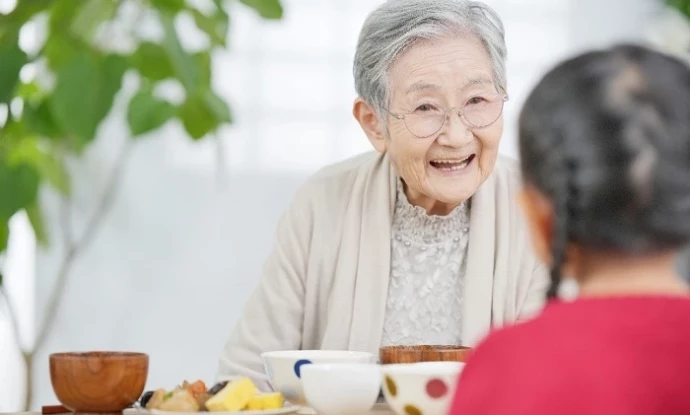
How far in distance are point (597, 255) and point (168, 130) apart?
3.04 metres

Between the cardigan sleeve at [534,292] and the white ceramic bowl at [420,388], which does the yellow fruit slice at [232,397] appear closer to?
Answer: the white ceramic bowl at [420,388]

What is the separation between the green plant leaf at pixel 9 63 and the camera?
288 cm

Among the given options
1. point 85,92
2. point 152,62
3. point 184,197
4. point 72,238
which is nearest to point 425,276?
point 85,92

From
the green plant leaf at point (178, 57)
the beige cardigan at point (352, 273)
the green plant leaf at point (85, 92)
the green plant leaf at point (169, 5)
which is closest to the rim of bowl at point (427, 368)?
the beige cardigan at point (352, 273)

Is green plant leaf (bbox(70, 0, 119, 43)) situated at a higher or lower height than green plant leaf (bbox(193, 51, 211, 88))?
higher

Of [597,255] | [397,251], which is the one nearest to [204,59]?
[397,251]

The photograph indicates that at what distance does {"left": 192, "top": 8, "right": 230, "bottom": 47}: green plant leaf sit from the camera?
320 cm

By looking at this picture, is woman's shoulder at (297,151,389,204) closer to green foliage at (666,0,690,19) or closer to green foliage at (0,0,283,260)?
green foliage at (0,0,283,260)

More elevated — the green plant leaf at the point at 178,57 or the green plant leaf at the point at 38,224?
the green plant leaf at the point at 178,57

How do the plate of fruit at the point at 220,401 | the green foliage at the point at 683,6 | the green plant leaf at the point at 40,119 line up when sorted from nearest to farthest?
the plate of fruit at the point at 220,401 < the green plant leaf at the point at 40,119 < the green foliage at the point at 683,6

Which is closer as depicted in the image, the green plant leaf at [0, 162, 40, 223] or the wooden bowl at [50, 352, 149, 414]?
the wooden bowl at [50, 352, 149, 414]

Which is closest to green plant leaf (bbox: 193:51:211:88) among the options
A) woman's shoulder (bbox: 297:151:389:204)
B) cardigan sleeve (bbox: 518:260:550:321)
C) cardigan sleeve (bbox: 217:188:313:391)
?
woman's shoulder (bbox: 297:151:389:204)

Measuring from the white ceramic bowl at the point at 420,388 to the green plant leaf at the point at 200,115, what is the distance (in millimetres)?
2227

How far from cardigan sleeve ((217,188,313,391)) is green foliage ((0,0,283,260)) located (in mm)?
825
